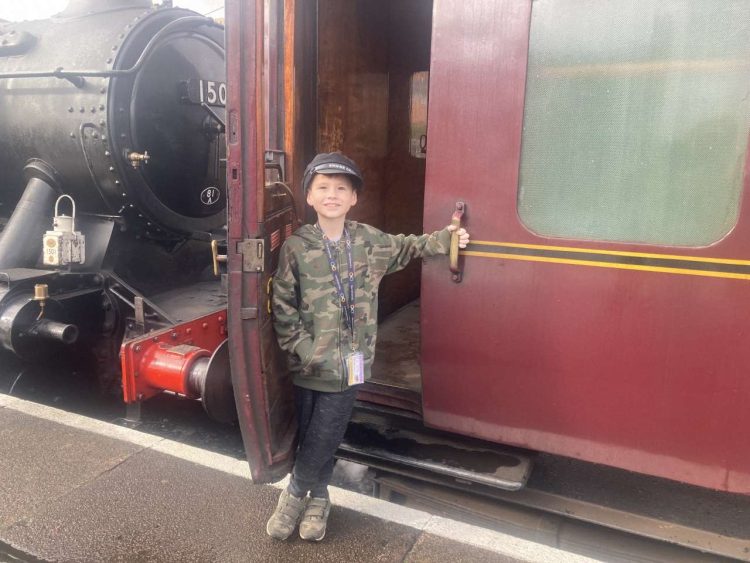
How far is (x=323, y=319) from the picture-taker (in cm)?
193

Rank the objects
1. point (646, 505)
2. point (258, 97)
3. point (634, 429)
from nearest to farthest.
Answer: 1. point (258, 97)
2. point (634, 429)
3. point (646, 505)

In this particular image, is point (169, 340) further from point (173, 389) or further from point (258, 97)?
point (258, 97)

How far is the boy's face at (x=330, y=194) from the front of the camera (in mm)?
1921

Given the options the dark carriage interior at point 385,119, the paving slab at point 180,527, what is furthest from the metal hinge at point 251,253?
the dark carriage interior at point 385,119

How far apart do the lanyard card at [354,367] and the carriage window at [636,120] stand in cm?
A: 77

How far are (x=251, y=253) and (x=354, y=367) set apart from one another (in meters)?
0.50

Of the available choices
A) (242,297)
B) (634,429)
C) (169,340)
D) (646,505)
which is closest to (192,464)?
(169,340)

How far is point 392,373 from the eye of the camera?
121 inches

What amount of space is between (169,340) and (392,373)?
1.11 meters

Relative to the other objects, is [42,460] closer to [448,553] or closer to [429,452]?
[429,452]

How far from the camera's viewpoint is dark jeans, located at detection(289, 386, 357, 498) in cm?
199

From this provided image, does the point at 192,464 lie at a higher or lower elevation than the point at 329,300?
lower

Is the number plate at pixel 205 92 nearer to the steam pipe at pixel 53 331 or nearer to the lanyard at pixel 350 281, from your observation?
the steam pipe at pixel 53 331

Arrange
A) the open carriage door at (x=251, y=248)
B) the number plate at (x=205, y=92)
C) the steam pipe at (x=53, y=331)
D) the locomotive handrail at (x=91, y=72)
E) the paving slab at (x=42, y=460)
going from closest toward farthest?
the open carriage door at (x=251, y=248) < the paving slab at (x=42, y=460) < the steam pipe at (x=53, y=331) < the locomotive handrail at (x=91, y=72) < the number plate at (x=205, y=92)
